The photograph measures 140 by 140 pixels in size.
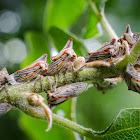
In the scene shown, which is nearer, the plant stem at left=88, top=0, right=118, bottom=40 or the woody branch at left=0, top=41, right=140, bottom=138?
the woody branch at left=0, top=41, right=140, bottom=138

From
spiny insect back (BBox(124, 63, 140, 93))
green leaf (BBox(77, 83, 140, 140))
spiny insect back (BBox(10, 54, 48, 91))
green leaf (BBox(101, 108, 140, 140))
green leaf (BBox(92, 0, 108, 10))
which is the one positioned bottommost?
green leaf (BBox(77, 83, 140, 140))

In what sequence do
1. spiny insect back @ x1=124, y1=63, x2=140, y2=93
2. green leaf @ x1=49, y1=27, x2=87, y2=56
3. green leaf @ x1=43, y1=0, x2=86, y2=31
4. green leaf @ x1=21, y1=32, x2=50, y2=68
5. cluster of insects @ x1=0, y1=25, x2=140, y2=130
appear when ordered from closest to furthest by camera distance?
spiny insect back @ x1=124, y1=63, x2=140, y2=93, cluster of insects @ x1=0, y1=25, x2=140, y2=130, green leaf @ x1=49, y1=27, x2=87, y2=56, green leaf @ x1=21, y1=32, x2=50, y2=68, green leaf @ x1=43, y1=0, x2=86, y2=31

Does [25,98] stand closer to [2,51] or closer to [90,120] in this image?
[90,120]

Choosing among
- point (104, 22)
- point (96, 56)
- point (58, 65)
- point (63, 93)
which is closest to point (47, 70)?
point (58, 65)

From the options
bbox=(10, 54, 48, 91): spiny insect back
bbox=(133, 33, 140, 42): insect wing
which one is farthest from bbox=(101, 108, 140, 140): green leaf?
bbox=(10, 54, 48, 91): spiny insect back

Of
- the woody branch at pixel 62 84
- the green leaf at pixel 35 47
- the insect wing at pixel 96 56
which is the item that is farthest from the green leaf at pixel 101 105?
the insect wing at pixel 96 56

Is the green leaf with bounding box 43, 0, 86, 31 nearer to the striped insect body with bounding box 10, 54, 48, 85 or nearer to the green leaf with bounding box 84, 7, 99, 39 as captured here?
the green leaf with bounding box 84, 7, 99, 39
